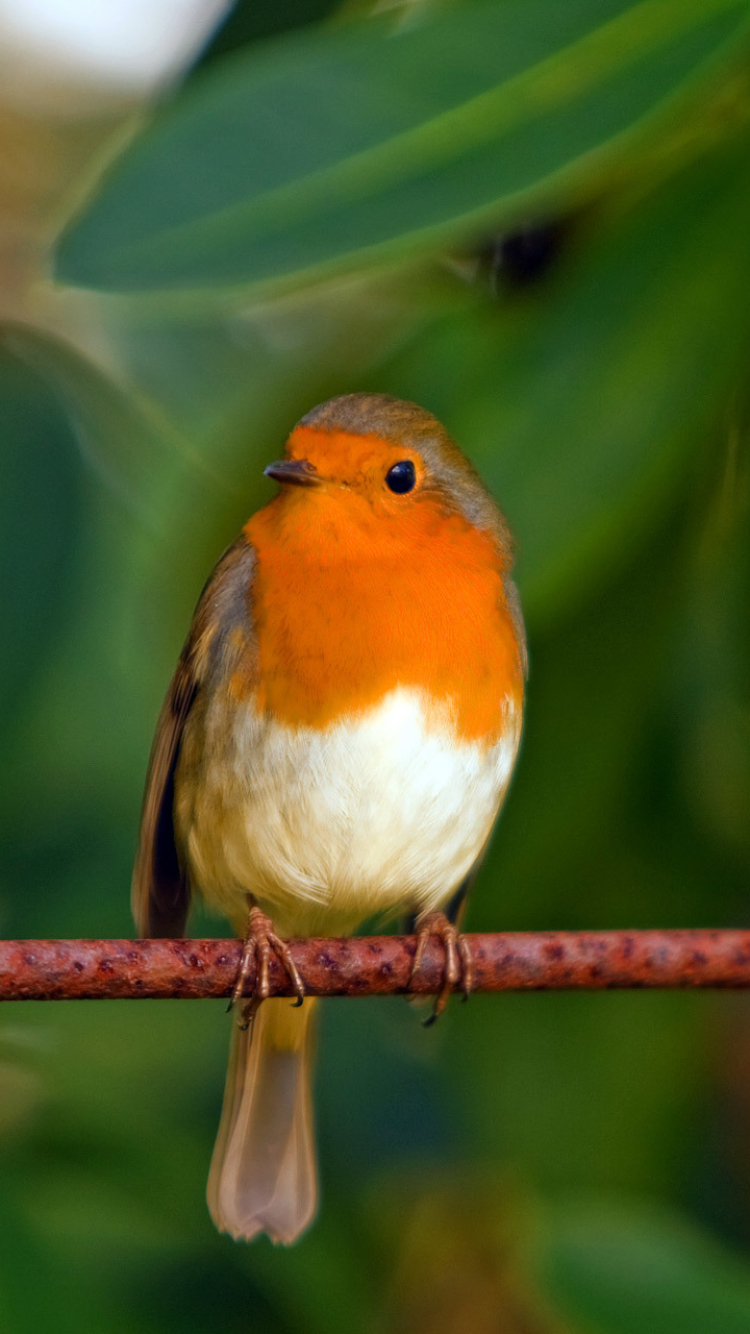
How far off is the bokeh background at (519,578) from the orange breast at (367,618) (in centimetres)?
10

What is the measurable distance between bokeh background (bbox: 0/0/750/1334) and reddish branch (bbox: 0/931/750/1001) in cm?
62

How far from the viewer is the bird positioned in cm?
190

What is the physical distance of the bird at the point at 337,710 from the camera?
1896 mm

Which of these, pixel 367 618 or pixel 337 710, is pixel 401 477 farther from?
pixel 337 710

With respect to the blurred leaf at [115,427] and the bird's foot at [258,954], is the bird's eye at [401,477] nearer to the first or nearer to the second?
the blurred leaf at [115,427]

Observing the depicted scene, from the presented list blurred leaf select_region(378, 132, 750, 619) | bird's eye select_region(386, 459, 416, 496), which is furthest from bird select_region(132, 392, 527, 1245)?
blurred leaf select_region(378, 132, 750, 619)

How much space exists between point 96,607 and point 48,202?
1.24 metres

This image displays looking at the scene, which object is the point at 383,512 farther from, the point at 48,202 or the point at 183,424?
the point at 48,202

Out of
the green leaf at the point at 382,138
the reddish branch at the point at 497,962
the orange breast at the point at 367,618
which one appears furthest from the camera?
the orange breast at the point at 367,618

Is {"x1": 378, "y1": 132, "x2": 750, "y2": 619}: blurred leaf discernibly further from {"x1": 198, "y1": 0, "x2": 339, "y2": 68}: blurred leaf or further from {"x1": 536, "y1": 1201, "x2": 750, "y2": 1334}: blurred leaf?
{"x1": 536, "y1": 1201, "x2": 750, "y2": 1334}: blurred leaf

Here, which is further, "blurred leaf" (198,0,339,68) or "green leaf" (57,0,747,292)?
"blurred leaf" (198,0,339,68)

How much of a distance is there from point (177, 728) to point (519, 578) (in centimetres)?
65

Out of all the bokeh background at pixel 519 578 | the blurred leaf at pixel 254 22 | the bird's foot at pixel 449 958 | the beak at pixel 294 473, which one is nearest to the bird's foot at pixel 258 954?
the bird's foot at pixel 449 958

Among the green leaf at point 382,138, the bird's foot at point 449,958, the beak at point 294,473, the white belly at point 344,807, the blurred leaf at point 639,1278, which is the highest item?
the green leaf at point 382,138
